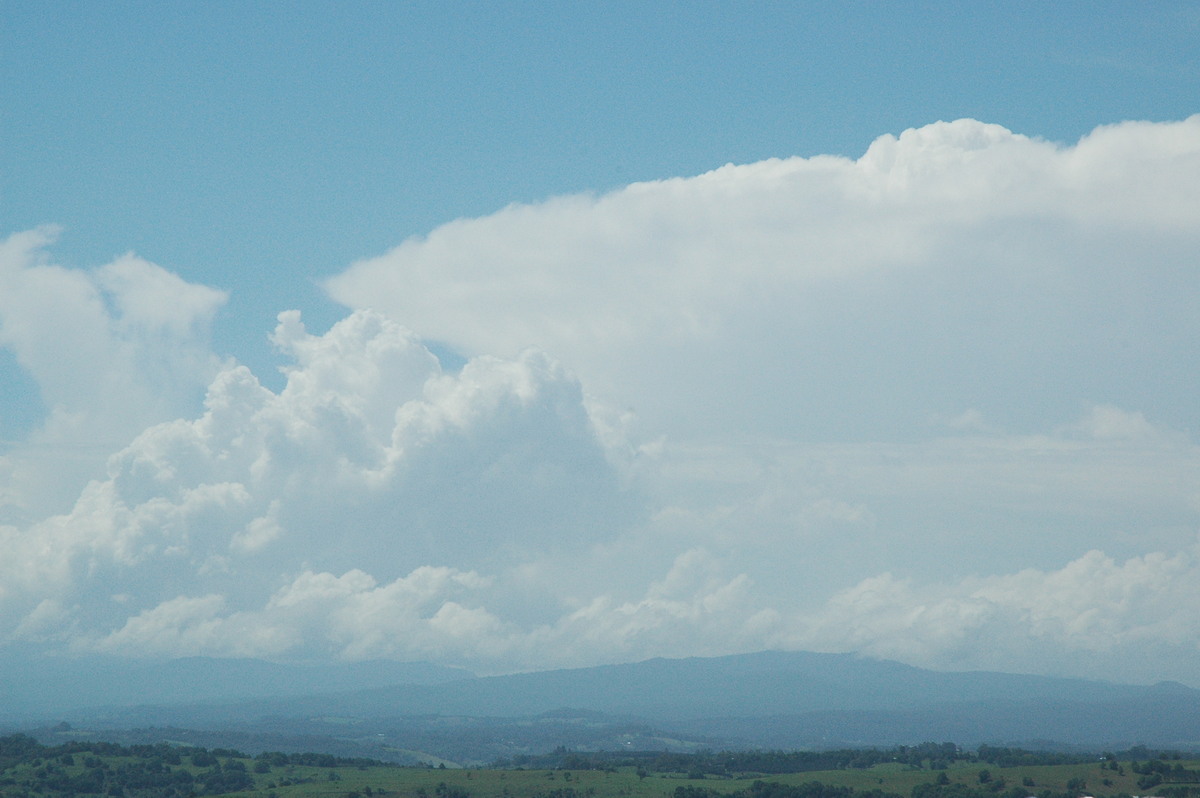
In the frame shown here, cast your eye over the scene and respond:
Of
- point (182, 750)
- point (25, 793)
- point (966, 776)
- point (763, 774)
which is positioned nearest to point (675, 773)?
point (763, 774)

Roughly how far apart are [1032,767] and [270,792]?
359 ft

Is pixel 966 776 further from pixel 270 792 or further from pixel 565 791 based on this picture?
pixel 270 792

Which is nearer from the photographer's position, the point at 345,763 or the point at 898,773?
the point at 898,773

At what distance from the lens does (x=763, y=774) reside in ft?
636

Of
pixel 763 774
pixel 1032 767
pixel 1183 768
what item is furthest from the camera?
pixel 763 774

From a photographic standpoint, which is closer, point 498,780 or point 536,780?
point 536,780

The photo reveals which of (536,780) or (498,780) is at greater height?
(536,780)

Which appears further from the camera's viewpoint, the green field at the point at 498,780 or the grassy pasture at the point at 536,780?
the grassy pasture at the point at 536,780

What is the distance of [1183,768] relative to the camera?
Result: 502 ft

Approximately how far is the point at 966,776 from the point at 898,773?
14.3 metres

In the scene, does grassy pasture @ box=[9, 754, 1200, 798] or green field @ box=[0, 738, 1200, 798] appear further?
grassy pasture @ box=[9, 754, 1200, 798]

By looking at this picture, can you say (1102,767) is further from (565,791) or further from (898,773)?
(565,791)

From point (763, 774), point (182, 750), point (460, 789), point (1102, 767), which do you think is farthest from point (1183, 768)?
point (182, 750)

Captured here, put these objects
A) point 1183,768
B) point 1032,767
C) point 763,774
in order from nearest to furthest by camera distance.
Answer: point 1183,768, point 1032,767, point 763,774
